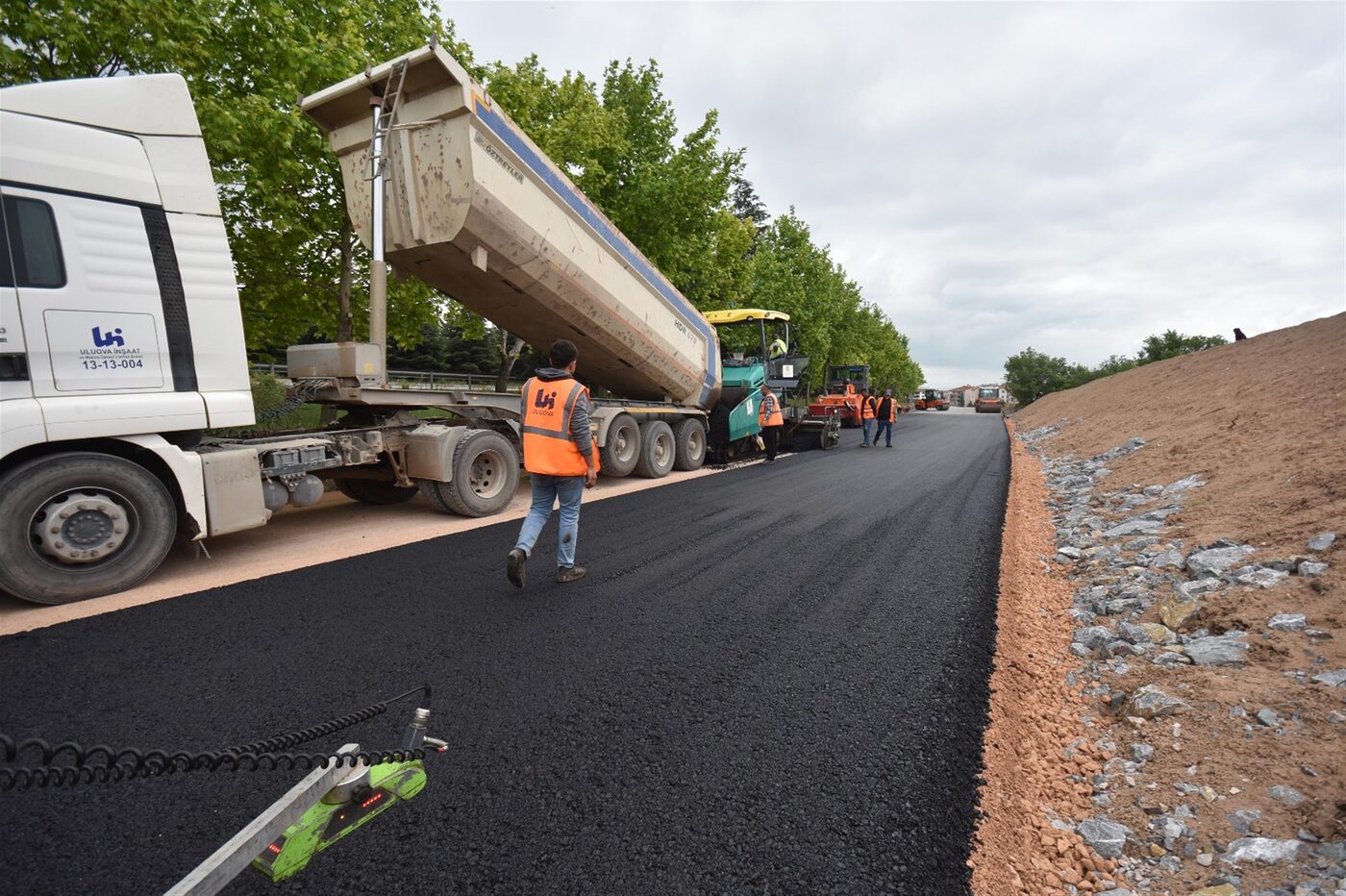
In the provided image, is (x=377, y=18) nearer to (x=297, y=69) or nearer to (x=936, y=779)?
(x=297, y=69)

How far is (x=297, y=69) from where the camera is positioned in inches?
319

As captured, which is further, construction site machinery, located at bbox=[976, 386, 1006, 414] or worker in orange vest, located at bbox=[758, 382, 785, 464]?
construction site machinery, located at bbox=[976, 386, 1006, 414]

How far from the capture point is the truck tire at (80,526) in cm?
364

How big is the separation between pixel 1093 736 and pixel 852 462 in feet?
29.8

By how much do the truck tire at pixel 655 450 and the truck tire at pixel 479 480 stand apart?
8.81ft

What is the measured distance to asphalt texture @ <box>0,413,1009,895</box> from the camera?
1.77 meters

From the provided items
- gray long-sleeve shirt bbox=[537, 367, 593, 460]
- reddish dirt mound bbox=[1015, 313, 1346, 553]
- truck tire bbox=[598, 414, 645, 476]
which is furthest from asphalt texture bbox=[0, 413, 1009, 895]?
truck tire bbox=[598, 414, 645, 476]

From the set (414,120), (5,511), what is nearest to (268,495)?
(5,511)

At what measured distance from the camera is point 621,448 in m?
8.93

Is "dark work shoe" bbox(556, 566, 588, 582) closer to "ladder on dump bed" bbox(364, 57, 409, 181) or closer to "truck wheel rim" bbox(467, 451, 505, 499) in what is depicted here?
"truck wheel rim" bbox(467, 451, 505, 499)

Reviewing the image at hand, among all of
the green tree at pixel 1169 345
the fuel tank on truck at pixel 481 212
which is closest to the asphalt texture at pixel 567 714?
the fuel tank on truck at pixel 481 212

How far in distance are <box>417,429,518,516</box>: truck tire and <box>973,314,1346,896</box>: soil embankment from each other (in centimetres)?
501

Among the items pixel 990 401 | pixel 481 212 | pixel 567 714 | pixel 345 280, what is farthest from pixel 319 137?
pixel 990 401

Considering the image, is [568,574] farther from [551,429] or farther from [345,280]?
[345,280]
